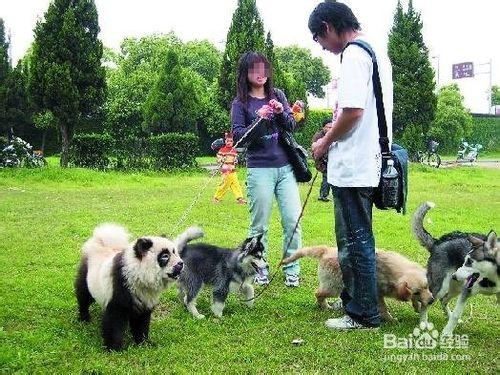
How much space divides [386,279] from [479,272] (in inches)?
27.9

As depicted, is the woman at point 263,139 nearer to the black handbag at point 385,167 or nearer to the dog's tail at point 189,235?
the dog's tail at point 189,235

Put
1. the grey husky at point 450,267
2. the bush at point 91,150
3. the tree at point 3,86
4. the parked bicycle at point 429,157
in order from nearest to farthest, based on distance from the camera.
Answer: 1. the grey husky at point 450,267
2. the bush at point 91,150
3. the tree at point 3,86
4. the parked bicycle at point 429,157

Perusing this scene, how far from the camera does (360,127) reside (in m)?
3.82

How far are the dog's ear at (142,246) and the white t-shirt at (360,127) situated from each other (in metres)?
1.31

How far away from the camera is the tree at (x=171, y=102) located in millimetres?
23609

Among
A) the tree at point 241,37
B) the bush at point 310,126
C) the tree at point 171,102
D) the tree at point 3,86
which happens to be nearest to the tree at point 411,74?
the bush at point 310,126

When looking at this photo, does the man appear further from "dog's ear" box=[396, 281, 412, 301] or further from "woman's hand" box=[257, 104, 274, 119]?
"woman's hand" box=[257, 104, 274, 119]

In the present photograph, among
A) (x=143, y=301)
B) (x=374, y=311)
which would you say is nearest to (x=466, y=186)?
(x=374, y=311)

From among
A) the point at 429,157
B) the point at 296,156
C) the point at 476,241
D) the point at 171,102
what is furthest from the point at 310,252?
the point at 429,157

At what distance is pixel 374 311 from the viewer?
413cm

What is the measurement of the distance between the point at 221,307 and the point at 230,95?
17.3 metres

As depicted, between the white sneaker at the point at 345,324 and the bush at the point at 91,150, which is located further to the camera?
the bush at the point at 91,150

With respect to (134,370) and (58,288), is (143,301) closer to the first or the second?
(134,370)

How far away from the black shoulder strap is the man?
3 cm
